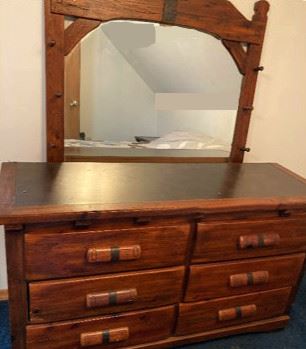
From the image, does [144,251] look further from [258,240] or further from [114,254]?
[258,240]

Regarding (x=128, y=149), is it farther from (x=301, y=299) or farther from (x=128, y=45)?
(x=301, y=299)

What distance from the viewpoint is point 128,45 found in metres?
1.27

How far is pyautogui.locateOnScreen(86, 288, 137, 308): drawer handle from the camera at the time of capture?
992 mm

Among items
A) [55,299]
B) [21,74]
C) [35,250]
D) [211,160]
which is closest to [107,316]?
[55,299]

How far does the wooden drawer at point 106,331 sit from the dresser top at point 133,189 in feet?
1.39

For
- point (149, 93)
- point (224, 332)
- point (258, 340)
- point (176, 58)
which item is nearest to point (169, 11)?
point (176, 58)

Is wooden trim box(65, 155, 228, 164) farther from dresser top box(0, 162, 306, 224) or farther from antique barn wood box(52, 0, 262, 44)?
antique barn wood box(52, 0, 262, 44)

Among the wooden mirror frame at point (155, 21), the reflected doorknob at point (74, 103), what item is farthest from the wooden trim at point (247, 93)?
the reflected doorknob at point (74, 103)

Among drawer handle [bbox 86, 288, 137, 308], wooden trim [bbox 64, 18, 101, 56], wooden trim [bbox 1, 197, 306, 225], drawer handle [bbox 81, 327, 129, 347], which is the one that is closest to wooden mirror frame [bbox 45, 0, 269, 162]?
wooden trim [bbox 64, 18, 101, 56]

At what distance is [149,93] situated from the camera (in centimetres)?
137

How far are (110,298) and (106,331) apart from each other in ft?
0.50

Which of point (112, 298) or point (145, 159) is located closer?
point (112, 298)

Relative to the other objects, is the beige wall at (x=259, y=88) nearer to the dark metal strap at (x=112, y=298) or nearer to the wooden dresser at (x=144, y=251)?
the wooden dresser at (x=144, y=251)

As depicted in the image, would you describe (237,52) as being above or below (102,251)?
above
